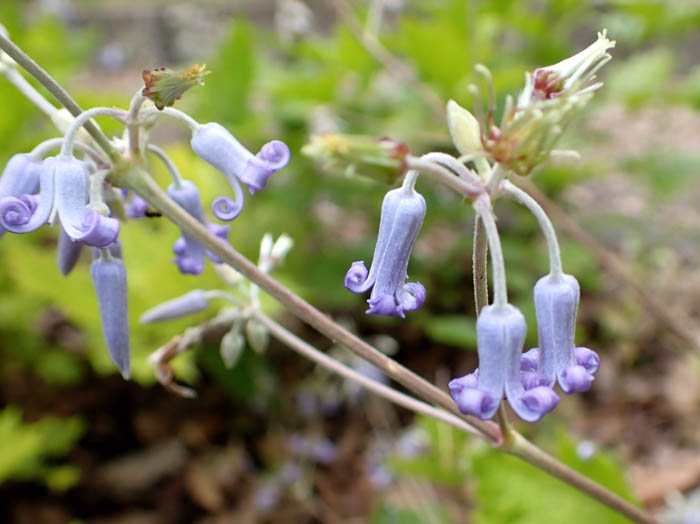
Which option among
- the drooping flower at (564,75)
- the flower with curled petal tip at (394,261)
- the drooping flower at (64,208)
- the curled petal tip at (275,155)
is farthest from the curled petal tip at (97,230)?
the drooping flower at (564,75)

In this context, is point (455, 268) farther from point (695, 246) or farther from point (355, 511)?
point (695, 246)

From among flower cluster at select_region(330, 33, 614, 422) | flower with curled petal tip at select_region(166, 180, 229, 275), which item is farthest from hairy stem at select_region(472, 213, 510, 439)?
flower with curled petal tip at select_region(166, 180, 229, 275)

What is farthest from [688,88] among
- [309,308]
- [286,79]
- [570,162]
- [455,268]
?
[309,308]

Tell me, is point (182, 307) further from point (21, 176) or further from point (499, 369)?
point (499, 369)

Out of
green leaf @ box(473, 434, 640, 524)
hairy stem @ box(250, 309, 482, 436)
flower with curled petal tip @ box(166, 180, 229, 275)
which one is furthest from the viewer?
green leaf @ box(473, 434, 640, 524)

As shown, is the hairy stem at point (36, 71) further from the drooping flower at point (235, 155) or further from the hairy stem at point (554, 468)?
the hairy stem at point (554, 468)

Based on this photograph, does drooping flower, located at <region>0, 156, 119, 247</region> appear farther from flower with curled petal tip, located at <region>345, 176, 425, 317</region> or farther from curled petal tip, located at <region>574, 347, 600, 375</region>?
curled petal tip, located at <region>574, 347, 600, 375</region>

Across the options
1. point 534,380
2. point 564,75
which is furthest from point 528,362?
point 564,75
